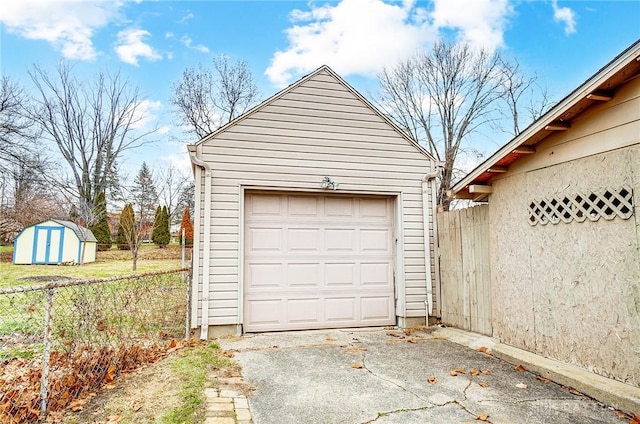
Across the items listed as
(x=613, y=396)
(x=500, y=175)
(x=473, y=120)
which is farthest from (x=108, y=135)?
(x=613, y=396)

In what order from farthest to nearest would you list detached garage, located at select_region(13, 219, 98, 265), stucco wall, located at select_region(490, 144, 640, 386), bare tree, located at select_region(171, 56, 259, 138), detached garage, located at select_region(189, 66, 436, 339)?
bare tree, located at select_region(171, 56, 259, 138) < detached garage, located at select_region(13, 219, 98, 265) < detached garage, located at select_region(189, 66, 436, 339) < stucco wall, located at select_region(490, 144, 640, 386)

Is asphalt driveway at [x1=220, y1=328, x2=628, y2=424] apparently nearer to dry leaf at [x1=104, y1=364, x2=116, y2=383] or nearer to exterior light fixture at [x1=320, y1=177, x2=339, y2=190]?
dry leaf at [x1=104, y1=364, x2=116, y2=383]

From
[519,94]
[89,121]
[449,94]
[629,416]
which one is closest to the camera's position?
[629,416]

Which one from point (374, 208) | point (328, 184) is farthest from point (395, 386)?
point (374, 208)

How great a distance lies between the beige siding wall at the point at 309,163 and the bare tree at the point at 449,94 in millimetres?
12335

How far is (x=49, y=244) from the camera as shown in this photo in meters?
17.2

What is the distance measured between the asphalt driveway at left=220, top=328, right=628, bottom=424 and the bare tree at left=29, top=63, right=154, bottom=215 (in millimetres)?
23958

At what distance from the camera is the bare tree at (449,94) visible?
18.5 metres

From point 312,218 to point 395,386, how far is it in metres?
3.17

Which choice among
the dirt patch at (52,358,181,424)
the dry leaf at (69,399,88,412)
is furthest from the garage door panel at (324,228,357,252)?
the dry leaf at (69,399,88,412)

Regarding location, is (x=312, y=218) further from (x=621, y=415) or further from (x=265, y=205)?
(x=621, y=415)

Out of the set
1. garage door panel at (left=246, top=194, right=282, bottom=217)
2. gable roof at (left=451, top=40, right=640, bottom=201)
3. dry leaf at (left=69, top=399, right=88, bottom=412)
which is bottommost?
dry leaf at (left=69, top=399, right=88, bottom=412)

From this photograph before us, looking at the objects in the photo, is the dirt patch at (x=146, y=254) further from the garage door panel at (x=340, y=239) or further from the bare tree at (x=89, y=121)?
the garage door panel at (x=340, y=239)

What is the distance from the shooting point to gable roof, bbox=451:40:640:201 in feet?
10.5
